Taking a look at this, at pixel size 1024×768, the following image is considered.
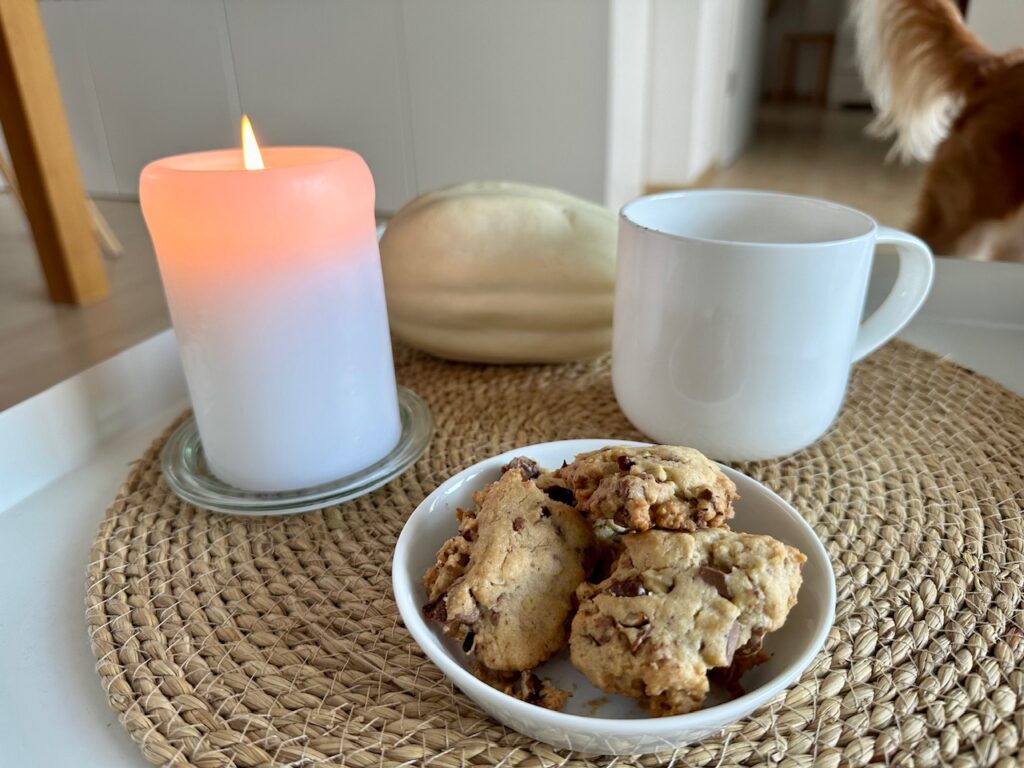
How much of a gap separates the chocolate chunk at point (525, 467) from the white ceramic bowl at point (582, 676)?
0.03ft

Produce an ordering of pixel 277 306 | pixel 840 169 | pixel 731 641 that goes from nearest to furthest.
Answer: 1. pixel 731 641
2. pixel 277 306
3. pixel 840 169

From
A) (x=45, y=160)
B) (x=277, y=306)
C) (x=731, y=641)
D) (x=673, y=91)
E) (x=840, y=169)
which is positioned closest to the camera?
(x=731, y=641)

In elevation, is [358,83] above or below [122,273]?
above

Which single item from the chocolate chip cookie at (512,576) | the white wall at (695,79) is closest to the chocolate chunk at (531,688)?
the chocolate chip cookie at (512,576)

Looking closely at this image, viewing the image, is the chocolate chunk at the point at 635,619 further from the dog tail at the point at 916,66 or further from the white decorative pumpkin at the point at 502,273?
the dog tail at the point at 916,66

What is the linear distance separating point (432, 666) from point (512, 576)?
6cm

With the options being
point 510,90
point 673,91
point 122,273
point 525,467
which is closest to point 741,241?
point 525,467

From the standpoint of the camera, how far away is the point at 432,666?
Result: 282 millimetres

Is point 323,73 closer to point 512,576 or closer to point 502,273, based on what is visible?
point 502,273

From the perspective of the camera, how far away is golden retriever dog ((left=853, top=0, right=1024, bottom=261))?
551 millimetres

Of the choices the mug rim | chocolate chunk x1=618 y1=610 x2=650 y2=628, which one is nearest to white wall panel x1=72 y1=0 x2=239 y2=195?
the mug rim

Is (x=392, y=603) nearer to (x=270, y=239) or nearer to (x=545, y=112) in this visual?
(x=270, y=239)

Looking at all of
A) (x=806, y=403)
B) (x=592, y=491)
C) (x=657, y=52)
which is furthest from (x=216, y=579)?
A: (x=657, y=52)

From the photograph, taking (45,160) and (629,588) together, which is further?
(45,160)
